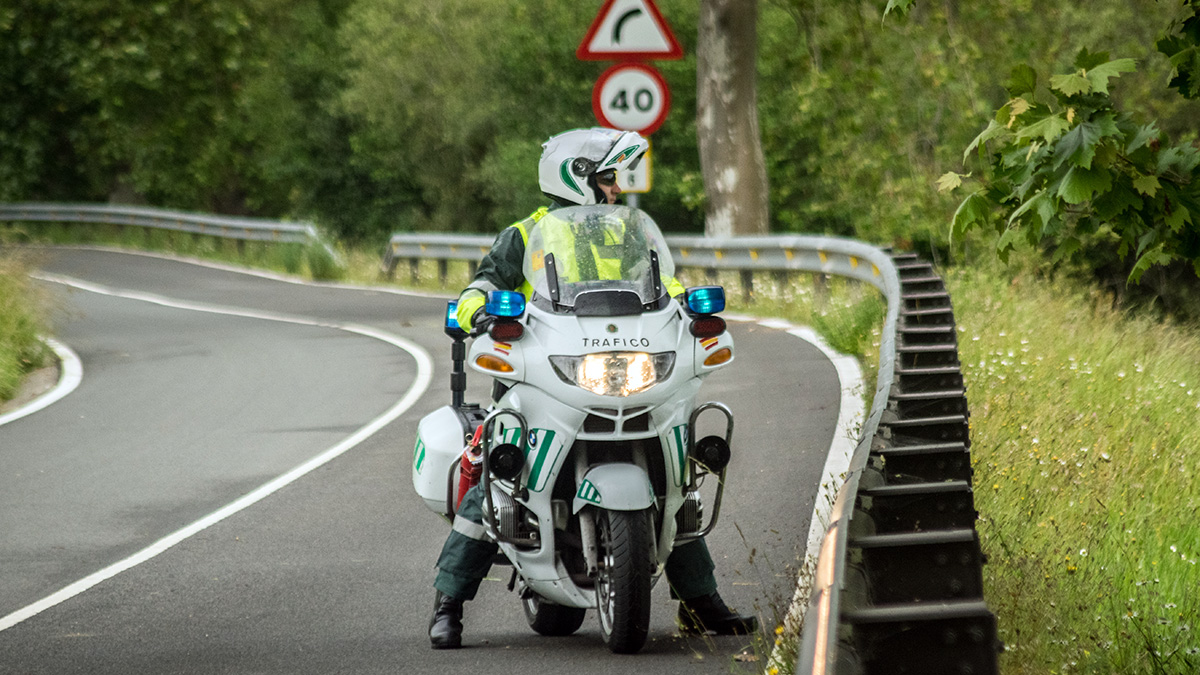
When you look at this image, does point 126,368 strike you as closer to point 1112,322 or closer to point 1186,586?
point 1112,322

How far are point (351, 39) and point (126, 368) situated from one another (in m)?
31.8

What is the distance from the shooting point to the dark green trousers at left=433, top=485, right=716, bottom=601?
6039 mm

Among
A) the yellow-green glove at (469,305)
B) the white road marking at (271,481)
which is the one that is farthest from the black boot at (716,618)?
the white road marking at (271,481)

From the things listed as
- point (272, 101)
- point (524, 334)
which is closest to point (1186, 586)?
point (524, 334)

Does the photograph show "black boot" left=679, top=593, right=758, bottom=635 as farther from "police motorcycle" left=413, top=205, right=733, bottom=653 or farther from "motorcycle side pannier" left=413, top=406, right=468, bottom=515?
"motorcycle side pannier" left=413, top=406, right=468, bottom=515

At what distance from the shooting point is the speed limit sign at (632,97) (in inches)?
594

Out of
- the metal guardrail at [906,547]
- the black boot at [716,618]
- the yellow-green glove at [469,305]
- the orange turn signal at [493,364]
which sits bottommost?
the black boot at [716,618]

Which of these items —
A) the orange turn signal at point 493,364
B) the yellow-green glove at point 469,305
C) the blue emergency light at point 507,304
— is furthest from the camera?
the yellow-green glove at point 469,305

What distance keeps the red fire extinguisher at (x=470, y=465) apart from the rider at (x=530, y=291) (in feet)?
0.20

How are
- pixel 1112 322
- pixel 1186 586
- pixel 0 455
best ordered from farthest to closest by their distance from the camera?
pixel 1112 322, pixel 0 455, pixel 1186 586

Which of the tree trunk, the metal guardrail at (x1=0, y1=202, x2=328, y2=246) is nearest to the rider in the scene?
the tree trunk

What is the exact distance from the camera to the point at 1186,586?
752cm

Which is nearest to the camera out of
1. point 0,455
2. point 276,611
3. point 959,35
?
point 276,611

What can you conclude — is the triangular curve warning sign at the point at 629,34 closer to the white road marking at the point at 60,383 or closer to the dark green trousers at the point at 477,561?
the white road marking at the point at 60,383
